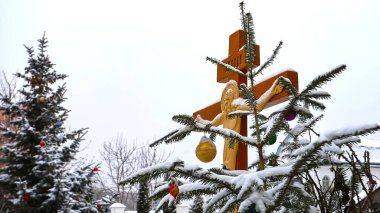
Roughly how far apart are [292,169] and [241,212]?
0.25 m

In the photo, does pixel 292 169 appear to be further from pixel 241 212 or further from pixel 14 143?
pixel 14 143

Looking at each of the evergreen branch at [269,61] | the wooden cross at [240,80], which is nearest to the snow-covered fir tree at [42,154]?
the wooden cross at [240,80]

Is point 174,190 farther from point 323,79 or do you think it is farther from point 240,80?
point 240,80

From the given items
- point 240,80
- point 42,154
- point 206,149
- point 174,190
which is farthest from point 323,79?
point 42,154

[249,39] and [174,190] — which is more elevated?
[249,39]

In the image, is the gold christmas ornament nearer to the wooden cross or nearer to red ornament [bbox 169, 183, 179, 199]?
the wooden cross

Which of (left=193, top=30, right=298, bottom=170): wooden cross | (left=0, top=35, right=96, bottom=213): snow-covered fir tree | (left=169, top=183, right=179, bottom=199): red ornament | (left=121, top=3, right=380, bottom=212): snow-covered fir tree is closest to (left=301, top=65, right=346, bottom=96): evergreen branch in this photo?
(left=121, top=3, right=380, bottom=212): snow-covered fir tree

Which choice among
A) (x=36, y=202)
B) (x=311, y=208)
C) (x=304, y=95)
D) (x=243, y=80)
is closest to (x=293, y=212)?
(x=311, y=208)

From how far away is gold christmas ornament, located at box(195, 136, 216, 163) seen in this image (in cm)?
299

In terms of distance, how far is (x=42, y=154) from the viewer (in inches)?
319

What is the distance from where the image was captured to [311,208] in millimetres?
1861

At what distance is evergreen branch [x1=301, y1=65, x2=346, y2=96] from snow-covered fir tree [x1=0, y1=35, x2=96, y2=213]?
22.2ft

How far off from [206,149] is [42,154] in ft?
20.0

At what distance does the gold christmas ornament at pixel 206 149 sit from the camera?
9.81ft
